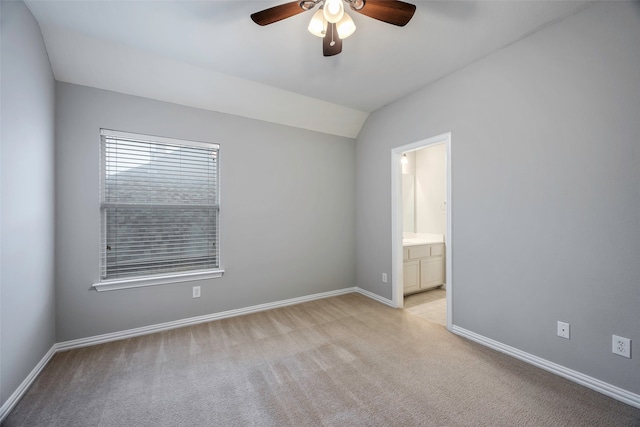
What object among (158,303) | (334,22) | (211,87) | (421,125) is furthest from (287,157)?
(158,303)

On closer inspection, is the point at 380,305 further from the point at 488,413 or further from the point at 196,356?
the point at 196,356

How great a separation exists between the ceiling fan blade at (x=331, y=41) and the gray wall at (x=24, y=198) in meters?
1.94

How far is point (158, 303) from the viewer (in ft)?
8.89

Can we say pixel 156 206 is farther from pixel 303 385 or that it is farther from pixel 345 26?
pixel 345 26

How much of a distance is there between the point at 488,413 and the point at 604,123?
204 cm

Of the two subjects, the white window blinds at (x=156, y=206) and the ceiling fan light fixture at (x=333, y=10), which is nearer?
the ceiling fan light fixture at (x=333, y=10)

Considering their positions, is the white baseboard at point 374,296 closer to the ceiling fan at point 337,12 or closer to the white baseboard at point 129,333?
the white baseboard at point 129,333

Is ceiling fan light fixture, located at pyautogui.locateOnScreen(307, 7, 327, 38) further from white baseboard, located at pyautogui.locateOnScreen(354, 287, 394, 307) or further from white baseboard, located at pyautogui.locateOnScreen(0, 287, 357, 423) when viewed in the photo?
white baseboard, located at pyautogui.locateOnScreen(354, 287, 394, 307)

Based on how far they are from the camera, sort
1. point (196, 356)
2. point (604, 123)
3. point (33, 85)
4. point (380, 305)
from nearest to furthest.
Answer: point (604, 123) → point (33, 85) → point (196, 356) → point (380, 305)

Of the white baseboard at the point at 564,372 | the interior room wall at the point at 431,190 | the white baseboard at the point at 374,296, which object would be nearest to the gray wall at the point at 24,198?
the white baseboard at the point at 374,296

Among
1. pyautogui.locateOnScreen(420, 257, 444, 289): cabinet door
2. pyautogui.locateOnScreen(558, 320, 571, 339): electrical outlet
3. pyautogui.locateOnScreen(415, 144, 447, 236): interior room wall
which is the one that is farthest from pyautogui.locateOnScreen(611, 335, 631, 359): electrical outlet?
pyautogui.locateOnScreen(415, 144, 447, 236): interior room wall

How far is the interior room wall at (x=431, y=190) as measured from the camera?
4285mm

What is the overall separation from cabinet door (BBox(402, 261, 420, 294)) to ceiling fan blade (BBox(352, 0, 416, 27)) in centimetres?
287

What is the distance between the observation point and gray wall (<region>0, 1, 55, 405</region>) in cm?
158
